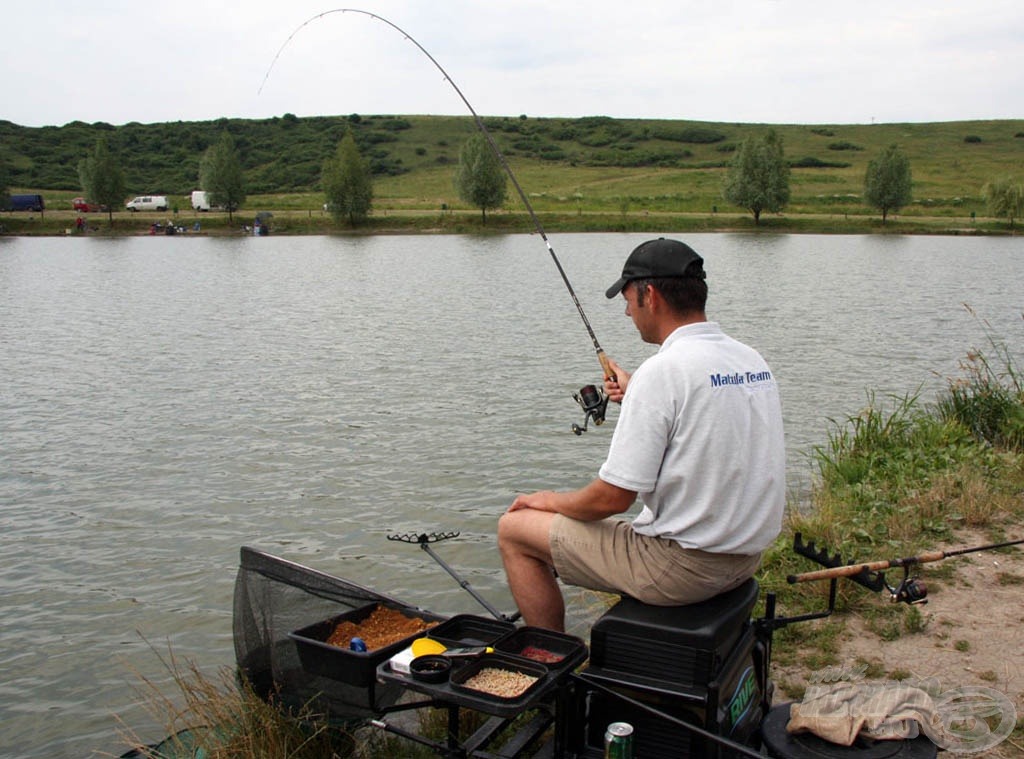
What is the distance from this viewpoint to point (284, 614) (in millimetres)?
3947

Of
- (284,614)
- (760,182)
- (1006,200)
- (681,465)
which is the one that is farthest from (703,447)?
(1006,200)

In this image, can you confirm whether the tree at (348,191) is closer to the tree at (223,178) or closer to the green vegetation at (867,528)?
the tree at (223,178)

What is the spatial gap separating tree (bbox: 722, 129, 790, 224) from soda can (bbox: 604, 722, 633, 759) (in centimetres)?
5838

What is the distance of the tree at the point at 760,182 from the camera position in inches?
2330

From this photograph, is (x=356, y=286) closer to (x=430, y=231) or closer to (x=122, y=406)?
(x=122, y=406)

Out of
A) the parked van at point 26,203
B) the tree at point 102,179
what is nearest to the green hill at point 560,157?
the parked van at point 26,203

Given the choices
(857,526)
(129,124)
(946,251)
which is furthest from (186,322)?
(129,124)

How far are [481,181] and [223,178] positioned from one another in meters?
19.4

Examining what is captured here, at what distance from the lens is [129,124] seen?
126125 mm

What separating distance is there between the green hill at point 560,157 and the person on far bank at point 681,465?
6063 centimetres

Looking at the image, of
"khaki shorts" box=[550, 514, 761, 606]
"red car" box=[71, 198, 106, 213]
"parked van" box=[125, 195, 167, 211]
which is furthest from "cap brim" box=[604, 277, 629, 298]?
"parked van" box=[125, 195, 167, 211]

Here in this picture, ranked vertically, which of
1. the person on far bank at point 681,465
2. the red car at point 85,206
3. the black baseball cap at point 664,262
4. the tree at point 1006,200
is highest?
the tree at point 1006,200

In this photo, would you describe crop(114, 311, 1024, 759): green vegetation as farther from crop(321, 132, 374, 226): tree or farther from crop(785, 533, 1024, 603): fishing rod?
crop(321, 132, 374, 226): tree

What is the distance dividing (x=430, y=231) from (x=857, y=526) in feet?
169
